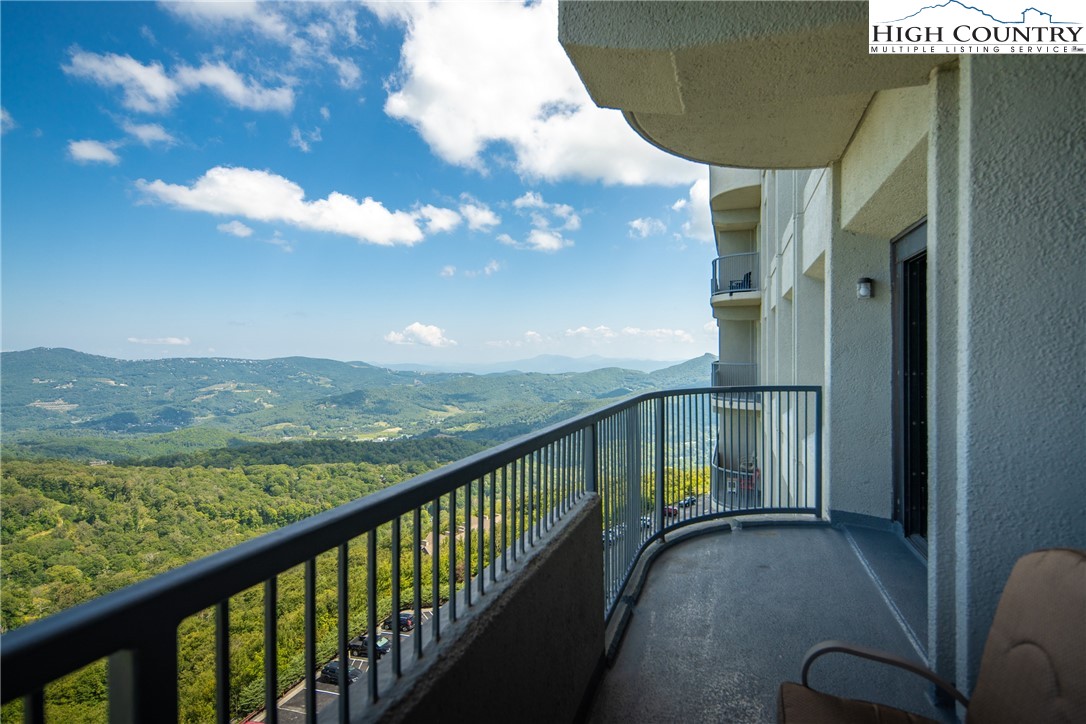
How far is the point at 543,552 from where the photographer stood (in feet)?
6.59

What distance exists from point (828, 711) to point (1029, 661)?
1.98 feet

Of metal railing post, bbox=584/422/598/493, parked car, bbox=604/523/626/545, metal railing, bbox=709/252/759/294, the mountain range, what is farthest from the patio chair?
metal railing, bbox=709/252/759/294

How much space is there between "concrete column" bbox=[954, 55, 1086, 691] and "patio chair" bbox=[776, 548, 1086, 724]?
0.60 meters

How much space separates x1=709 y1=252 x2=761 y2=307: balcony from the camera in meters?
16.1

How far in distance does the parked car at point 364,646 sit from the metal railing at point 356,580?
0.04m

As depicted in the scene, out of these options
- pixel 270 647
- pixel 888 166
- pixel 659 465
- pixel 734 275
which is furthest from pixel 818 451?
pixel 734 275

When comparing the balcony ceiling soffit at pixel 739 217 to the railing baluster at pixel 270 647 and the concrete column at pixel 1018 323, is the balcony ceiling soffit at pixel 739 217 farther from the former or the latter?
the railing baluster at pixel 270 647

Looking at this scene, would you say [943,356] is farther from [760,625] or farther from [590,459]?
[760,625]

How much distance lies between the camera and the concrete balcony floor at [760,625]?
8.31 feet

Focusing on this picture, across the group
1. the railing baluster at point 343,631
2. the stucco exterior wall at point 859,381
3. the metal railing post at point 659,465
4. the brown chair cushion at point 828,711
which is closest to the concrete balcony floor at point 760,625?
the metal railing post at point 659,465

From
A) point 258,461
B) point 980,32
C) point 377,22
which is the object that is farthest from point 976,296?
point 377,22

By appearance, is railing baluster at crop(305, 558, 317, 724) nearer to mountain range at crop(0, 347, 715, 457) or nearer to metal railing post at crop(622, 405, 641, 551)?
metal railing post at crop(622, 405, 641, 551)

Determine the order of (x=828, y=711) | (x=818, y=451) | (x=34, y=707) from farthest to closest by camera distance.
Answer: (x=818, y=451)
(x=828, y=711)
(x=34, y=707)

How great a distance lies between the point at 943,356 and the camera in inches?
95.7
